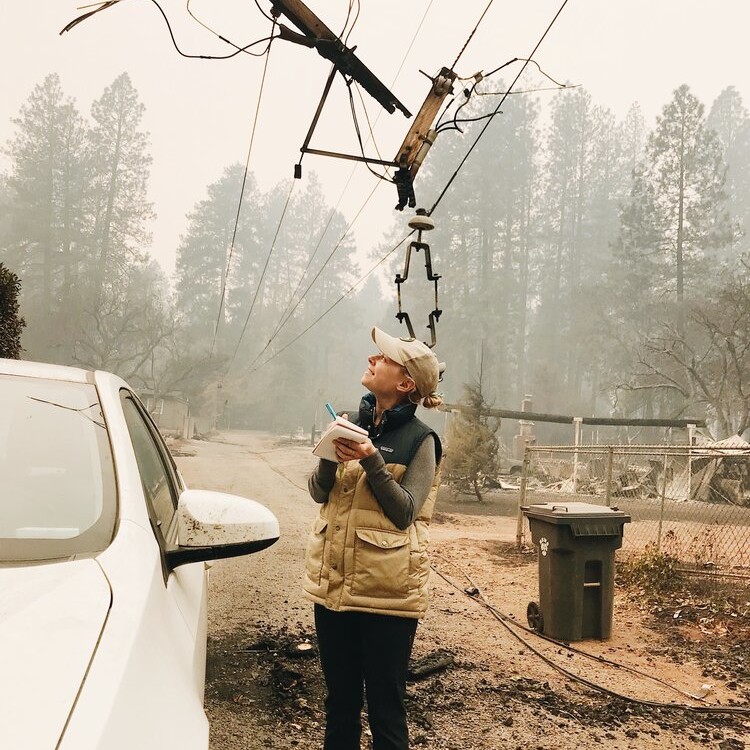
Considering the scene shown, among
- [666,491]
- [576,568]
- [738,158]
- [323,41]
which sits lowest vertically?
[666,491]

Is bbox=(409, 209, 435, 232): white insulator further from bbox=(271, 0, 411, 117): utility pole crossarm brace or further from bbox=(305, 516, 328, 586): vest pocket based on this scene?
bbox=(305, 516, 328, 586): vest pocket

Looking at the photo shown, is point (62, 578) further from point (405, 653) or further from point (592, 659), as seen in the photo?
point (592, 659)

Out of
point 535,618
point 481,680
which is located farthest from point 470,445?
point 481,680

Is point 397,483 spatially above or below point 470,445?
above

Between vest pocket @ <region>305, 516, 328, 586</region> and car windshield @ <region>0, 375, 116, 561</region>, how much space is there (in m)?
1.05

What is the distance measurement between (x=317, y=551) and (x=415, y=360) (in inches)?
33.8

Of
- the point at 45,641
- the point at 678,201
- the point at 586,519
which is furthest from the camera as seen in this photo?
→ the point at 678,201

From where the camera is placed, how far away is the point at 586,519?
19.3ft

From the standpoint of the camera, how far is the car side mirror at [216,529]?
1757 millimetres

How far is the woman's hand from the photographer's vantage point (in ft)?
7.66

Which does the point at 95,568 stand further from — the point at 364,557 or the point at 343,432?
the point at 364,557

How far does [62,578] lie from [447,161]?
A: 54194 millimetres

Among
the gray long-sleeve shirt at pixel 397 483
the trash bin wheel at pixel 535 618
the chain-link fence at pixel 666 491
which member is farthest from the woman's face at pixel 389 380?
the chain-link fence at pixel 666 491

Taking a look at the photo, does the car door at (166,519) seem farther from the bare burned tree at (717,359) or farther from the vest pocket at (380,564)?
the bare burned tree at (717,359)
